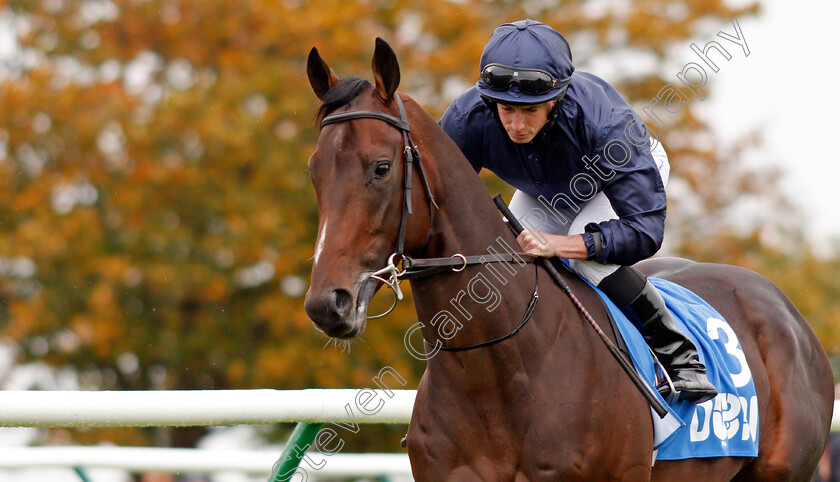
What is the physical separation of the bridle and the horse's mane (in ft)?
0.14

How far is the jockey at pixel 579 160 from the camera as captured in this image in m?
3.52

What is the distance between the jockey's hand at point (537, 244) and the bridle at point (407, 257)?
19 centimetres

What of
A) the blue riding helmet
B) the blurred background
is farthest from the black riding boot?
the blurred background

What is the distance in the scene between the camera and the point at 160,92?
14008mm

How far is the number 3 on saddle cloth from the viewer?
3.69 meters

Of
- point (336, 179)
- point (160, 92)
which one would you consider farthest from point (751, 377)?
point (160, 92)

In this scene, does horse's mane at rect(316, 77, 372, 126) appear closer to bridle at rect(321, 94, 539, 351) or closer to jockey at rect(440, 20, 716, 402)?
bridle at rect(321, 94, 539, 351)

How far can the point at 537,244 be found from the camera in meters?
3.57

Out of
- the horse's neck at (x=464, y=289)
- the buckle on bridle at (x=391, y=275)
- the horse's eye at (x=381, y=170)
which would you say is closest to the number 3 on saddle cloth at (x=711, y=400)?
the horse's neck at (x=464, y=289)

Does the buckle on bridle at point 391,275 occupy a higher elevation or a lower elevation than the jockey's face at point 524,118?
lower

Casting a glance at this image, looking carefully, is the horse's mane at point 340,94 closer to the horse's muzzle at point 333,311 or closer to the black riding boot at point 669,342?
the horse's muzzle at point 333,311

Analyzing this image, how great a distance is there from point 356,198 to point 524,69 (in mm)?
849

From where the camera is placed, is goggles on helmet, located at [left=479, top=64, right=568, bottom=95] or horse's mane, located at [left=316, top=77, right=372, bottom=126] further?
goggles on helmet, located at [left=479, top=64, right=568, bottom=95]

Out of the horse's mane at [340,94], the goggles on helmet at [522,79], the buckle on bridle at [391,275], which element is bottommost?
the buckle on bridle at [391,275]
